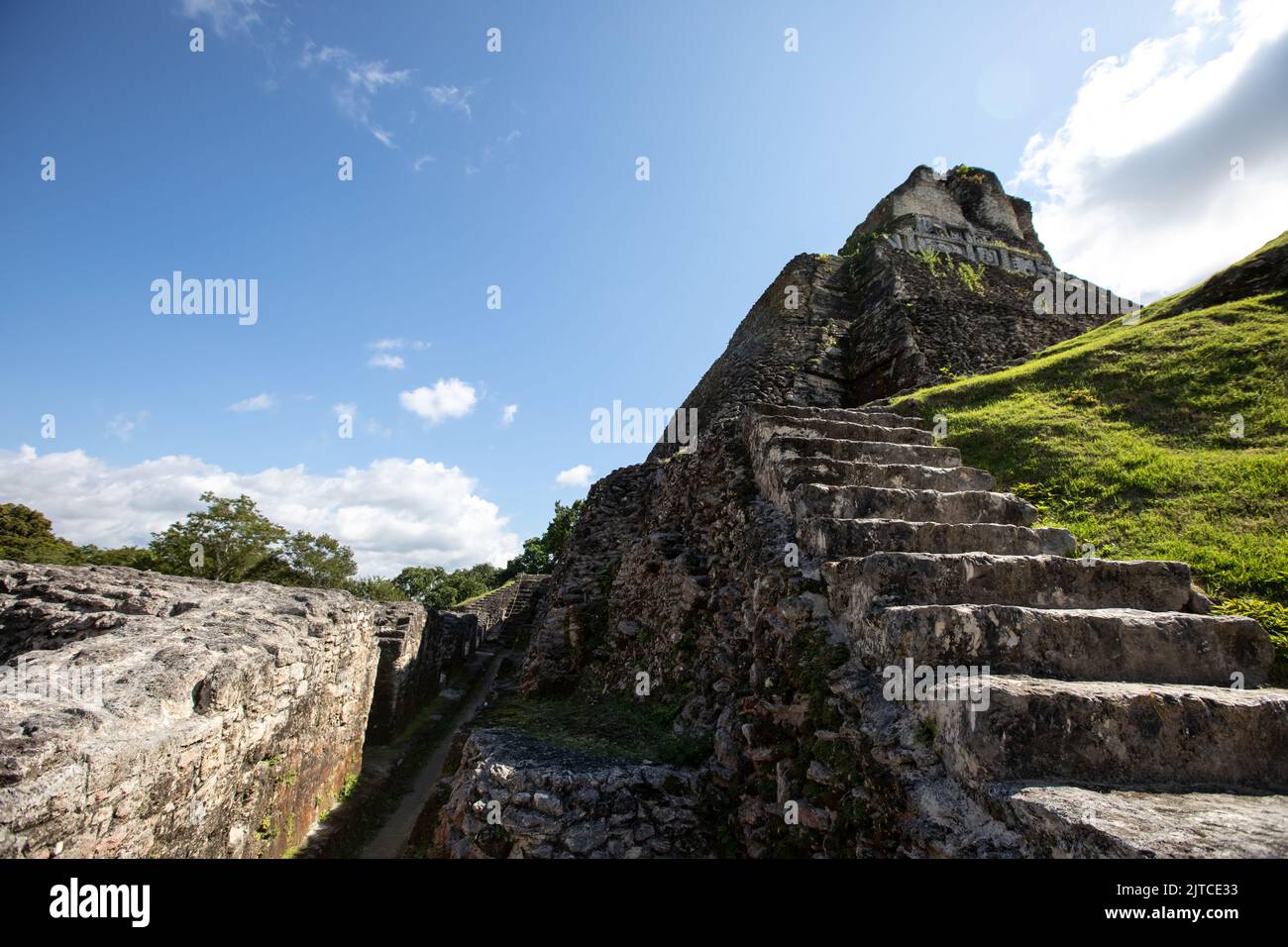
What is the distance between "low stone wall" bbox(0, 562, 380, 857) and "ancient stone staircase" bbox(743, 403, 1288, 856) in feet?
13.0

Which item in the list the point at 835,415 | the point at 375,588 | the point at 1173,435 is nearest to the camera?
the point at 1173,435

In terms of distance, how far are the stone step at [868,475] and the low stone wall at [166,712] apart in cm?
468

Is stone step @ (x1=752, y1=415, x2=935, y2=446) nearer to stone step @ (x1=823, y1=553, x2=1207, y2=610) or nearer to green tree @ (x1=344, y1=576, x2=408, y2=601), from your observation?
stone step @ (x1=823, y1=553, x2=1207, y2=610)

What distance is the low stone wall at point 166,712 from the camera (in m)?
2.57

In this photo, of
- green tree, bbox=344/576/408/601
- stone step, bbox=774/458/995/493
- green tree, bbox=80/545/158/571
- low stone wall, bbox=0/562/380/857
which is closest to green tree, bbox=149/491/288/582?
green tree, bbox=80/545/158/571

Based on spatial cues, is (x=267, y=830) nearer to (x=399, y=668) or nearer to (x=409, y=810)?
(x=409, y=810)

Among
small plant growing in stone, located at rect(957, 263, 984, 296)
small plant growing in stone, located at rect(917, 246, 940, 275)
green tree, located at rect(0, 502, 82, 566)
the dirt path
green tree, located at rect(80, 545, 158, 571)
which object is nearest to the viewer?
the dirt path

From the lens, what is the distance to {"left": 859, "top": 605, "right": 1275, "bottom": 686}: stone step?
2734 millimetres

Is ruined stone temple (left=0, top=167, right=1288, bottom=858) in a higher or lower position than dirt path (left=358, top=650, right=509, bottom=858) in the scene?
higher

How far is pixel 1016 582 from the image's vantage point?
332 centimetres

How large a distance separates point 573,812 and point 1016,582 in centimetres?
310

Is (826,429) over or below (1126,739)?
over

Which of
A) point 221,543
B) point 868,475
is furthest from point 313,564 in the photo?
point 868,475
